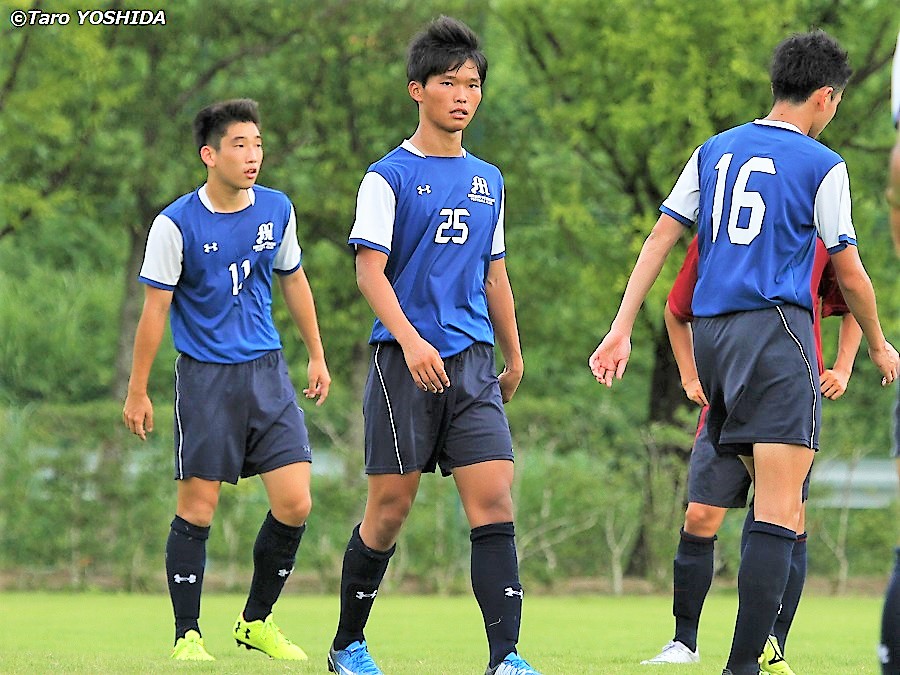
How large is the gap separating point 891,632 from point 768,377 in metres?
1.35

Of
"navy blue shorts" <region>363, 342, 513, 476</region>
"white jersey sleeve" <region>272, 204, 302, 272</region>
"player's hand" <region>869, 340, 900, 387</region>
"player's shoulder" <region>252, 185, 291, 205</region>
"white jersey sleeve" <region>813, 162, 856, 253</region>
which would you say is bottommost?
"navy blue shorts" <region>363, 342, 513, 476</region>

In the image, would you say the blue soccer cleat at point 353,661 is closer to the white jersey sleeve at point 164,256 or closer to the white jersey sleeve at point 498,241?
the white jersey sleeve at point 498,241

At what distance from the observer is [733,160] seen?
5672 millimetres

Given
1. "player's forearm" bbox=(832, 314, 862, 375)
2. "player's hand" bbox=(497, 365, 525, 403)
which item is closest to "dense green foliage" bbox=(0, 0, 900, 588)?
"player's forearm" bbox=(832, 314, 862, 375)

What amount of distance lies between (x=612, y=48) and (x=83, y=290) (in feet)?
54.1

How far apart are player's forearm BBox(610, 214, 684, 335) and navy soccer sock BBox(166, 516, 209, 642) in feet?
9.43

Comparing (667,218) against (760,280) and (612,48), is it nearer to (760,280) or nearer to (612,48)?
(760,280)

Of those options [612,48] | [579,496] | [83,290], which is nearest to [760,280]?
[579,496]

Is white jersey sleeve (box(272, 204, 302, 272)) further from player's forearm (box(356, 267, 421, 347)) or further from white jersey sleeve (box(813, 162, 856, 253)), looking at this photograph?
white jersey sleeve (box(813, 162, 856, 253))

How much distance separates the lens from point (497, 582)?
18.9 ft

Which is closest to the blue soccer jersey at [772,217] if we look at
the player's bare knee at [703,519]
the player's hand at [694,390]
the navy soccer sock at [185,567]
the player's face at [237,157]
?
the player's hand at [694,390]

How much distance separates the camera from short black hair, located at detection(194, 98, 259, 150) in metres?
7.77

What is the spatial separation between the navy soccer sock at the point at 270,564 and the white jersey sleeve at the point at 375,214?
225cm

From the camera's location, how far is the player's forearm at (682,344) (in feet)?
23.7
